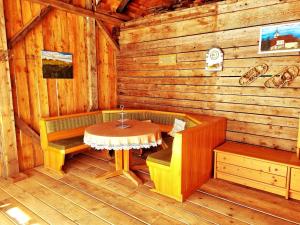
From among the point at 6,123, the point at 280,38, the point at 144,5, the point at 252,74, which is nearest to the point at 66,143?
the point at 6,123

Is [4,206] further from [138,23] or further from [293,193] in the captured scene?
[138,23]

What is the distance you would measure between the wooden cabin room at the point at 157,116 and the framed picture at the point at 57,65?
19mm

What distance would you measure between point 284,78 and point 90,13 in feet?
12.3

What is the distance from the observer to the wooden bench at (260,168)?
109 inches

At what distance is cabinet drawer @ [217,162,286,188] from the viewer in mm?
2863

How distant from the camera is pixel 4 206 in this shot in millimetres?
2680

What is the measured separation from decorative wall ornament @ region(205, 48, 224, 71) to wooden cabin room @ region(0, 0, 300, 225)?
1.0 inches

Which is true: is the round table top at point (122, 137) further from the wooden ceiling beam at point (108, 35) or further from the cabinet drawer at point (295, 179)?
the wooden ceiling beam at point (108, 35)

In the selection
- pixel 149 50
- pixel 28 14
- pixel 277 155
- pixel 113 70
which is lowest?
pixel 277 155

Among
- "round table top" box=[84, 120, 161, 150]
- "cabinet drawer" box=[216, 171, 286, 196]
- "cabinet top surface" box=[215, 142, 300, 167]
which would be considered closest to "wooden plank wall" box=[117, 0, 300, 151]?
"cabinet top surface" box=[215, 142, 300, 167]

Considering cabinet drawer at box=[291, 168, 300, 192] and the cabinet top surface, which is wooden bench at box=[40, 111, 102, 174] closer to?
the cabinet top surface

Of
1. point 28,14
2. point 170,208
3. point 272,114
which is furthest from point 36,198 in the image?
point 272,114

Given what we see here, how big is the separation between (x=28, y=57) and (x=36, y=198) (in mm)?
2295

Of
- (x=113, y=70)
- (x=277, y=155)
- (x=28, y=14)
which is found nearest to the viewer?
(x=277, y=155)
